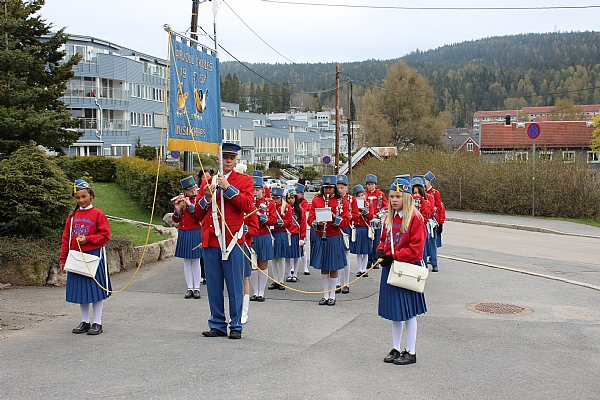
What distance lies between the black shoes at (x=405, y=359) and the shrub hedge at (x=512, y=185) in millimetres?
21476

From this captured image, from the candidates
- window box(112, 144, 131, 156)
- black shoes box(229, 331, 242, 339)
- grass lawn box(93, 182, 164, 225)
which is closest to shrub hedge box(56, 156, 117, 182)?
grass lawn box(93, 182, 164, 225)

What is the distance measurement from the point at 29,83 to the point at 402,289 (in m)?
11.0

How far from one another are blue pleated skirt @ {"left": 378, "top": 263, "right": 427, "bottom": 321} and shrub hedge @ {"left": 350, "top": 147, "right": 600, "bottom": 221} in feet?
70.2

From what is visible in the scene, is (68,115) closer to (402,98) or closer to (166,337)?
(166,337)

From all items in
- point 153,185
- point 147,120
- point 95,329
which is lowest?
point 95,329

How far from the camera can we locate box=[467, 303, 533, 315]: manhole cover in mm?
9698

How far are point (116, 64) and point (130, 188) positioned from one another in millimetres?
32730

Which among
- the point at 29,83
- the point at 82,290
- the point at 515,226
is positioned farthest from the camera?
the point at 515,226

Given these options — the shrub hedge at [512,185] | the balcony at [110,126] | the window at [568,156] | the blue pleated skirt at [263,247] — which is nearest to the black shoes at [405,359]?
the blue pleated skirt at [263,247]

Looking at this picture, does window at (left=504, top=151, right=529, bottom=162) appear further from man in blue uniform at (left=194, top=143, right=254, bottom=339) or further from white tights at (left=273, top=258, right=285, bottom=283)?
man in blue uniform at (left=194, top=143, right=254, bottom=339)

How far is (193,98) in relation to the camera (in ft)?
25.6

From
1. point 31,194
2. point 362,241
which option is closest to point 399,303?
point 362,241

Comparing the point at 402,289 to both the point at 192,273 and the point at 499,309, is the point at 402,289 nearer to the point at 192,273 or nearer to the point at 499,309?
the point at 499,309

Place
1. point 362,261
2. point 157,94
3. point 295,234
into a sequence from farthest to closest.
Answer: point 157,94
point 362,261
point 295,234
